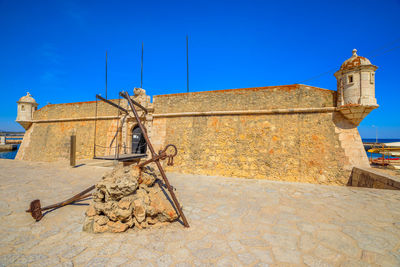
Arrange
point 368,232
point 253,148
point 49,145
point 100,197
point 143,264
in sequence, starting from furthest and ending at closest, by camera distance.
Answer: point 49,145 < point 253,148 < point 100,197 < point 368,232 < point 143,264

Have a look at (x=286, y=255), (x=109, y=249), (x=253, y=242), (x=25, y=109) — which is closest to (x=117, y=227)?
(x=109, y=249)

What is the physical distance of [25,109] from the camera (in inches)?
505

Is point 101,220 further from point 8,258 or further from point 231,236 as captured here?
point 231,236

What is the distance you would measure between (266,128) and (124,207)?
6.35 m

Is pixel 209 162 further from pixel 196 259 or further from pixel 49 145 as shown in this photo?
pixel 49 145

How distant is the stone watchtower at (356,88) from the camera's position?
6090mm

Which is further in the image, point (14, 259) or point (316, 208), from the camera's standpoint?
point (316, 208)

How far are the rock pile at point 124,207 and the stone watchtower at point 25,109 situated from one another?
46.7 ft

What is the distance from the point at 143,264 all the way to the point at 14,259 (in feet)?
5.18

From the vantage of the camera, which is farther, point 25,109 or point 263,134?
point 25,109

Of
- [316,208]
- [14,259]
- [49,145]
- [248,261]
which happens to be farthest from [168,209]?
[49,145]

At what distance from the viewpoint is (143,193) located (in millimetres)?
3303

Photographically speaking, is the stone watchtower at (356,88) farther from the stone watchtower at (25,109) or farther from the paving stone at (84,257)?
the stone watchtower at (25,109)

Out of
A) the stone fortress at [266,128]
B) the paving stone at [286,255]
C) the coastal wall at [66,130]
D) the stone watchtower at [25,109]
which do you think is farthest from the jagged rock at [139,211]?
the stone watchtower at [25,109]
